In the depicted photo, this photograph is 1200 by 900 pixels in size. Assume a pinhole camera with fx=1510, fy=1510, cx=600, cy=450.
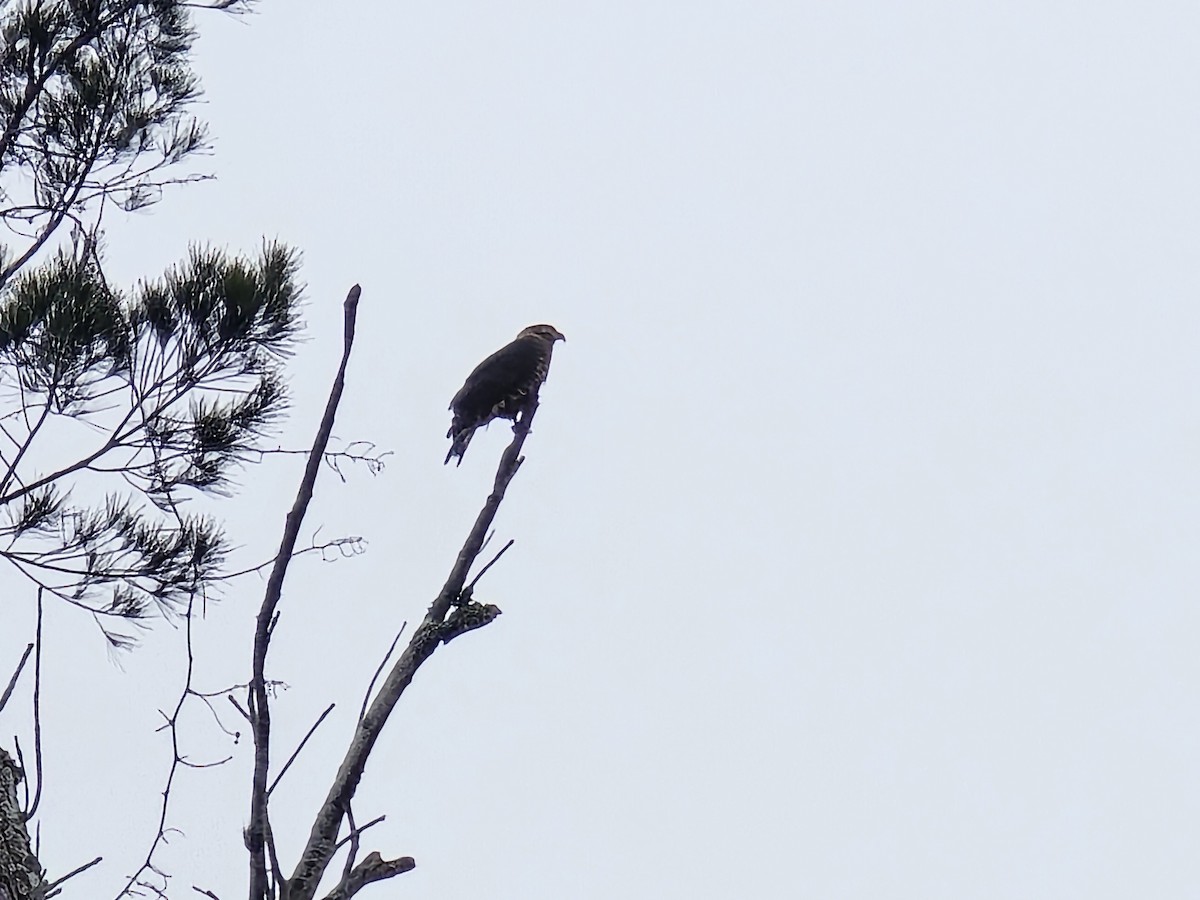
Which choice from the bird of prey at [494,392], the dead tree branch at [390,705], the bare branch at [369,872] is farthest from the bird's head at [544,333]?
the bare branch at [369,872]

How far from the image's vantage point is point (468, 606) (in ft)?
8.36

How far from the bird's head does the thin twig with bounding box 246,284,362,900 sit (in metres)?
4.24

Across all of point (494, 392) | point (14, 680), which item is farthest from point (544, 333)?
point (14, 680)

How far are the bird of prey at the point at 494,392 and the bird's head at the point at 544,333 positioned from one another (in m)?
0.25

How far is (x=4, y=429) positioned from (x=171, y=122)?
157 cm

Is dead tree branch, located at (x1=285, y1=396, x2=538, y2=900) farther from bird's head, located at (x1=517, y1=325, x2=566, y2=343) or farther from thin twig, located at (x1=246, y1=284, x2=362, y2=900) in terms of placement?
bird's head, located at (x1=517, y1=325, x2=566, y2=343)

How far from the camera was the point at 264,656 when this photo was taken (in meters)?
1.90

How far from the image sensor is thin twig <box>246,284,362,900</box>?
6.13 feet

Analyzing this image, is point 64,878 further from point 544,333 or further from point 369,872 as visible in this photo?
point 544,333

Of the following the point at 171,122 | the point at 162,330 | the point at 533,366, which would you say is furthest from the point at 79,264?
the point at 533,366

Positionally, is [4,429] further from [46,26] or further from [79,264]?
[46,26]

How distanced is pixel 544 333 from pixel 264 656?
4.44 meters

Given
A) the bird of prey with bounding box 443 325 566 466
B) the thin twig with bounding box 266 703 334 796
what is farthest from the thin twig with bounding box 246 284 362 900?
the bird of prey with bounding box 443 325 566 466

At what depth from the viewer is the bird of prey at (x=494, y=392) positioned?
18.9 ft
